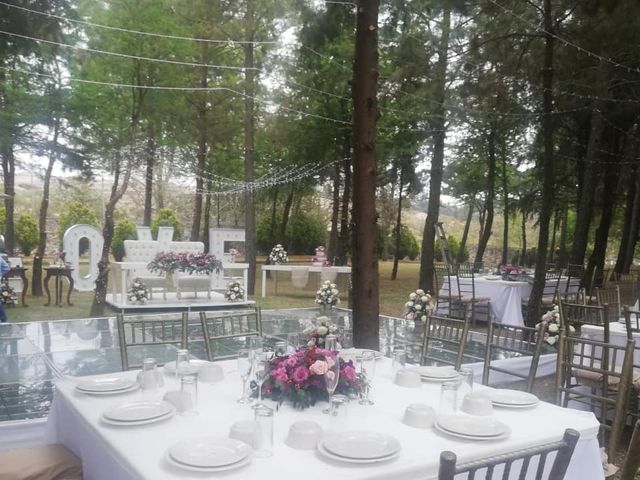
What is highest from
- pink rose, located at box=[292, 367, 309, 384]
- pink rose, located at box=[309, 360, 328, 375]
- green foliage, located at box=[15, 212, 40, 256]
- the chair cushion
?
green foliage, located at box=[15, 212, 40, 256]

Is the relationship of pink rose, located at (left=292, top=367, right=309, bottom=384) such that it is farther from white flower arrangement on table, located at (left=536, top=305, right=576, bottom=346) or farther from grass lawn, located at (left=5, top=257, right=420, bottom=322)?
grass lawn, located at (left=5, top=257, right=420, bottom=322)

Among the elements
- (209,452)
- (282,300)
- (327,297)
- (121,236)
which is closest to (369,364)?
(209,452)

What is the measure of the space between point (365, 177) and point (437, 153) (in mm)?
8114

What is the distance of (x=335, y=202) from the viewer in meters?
17.2

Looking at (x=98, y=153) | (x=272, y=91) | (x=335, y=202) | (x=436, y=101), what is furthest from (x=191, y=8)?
(x=335, y=202)

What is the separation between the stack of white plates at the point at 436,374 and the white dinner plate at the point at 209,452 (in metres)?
1.20

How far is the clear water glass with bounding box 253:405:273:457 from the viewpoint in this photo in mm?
1785

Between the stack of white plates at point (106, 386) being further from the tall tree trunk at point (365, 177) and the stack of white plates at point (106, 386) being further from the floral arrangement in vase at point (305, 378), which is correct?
the tall tree trunk at point (365, 177)

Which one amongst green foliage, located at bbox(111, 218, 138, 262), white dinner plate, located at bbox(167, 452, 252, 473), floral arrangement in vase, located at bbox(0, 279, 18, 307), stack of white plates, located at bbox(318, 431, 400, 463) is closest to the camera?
white dinner plate, located at bbox(167, 452, 252, 473)

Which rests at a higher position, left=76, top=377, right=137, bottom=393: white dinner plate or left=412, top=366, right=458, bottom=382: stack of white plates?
left=412, top=366, right=458, bottom=382: stack of white plates

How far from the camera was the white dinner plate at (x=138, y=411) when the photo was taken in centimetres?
200

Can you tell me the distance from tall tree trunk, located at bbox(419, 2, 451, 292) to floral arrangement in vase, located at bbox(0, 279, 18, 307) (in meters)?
8.13

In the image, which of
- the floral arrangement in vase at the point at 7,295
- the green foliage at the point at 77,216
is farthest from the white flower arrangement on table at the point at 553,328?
the green foliage at the point at 77,216

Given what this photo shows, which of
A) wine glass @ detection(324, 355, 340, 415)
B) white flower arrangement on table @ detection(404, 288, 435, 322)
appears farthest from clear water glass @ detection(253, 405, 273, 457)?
white flower arrangement on table @ detection(404, 288, 435, 322)
